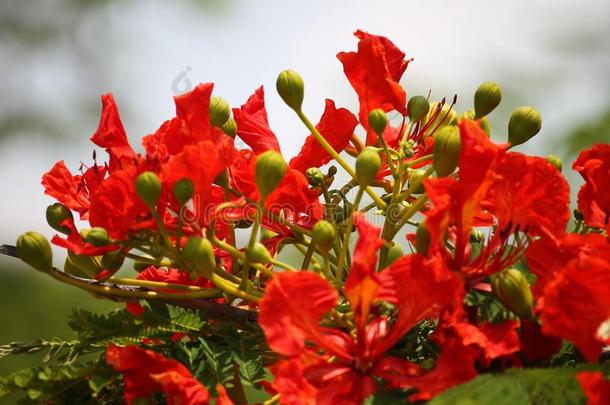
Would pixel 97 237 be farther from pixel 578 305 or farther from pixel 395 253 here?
pixel 578 305

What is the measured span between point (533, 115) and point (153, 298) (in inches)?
25.5

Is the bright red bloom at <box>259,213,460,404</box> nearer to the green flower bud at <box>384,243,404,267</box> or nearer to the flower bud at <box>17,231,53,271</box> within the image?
the green flower bud at <box>384,243,404,267</box>

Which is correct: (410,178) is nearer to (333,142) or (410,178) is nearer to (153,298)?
(333,142)

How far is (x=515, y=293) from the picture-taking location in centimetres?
88

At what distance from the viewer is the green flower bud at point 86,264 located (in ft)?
3.67

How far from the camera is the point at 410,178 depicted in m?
1.22

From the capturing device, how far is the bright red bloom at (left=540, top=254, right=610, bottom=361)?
2.63ft

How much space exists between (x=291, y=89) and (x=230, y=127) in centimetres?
12

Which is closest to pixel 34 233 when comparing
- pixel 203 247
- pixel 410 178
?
pixel 203 247

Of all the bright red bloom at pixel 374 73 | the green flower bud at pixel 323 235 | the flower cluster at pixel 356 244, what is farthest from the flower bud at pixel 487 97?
the green flower bud at pixel 323 235

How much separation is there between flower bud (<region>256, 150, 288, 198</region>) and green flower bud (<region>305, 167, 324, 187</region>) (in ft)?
0.72

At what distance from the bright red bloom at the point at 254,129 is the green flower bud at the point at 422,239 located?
0.40 metres

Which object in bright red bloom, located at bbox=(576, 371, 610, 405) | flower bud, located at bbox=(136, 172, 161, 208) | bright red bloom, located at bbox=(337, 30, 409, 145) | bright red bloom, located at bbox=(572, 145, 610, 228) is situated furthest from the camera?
bright red bloom, located at bbox=(337, 30, 409, 145)

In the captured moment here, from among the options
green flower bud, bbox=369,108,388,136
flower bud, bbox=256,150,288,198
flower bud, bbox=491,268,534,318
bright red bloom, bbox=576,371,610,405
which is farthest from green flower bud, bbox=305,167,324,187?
bright red bloom, bbox=576,371,610,405
